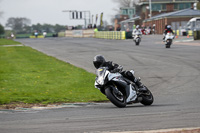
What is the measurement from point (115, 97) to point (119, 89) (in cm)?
49

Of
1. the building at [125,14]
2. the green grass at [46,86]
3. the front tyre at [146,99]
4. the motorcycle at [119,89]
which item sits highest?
the building at [125,14]

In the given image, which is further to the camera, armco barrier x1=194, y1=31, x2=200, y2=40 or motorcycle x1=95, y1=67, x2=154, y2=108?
armco barrier x1=194, y1=31, x2=200, y2=40

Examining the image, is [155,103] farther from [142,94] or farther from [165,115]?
[165,115]

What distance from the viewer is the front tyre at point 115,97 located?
9.30 meters

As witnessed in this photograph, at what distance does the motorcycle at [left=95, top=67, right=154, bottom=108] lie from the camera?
9.32 metres

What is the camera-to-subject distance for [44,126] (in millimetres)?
7137

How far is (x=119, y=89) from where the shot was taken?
9.80 meters

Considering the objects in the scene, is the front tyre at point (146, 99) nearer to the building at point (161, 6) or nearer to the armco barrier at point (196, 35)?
the armco barrier at point (196, 35)

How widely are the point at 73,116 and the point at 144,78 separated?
7.78 metres

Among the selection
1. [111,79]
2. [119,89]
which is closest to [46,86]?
[119,89]

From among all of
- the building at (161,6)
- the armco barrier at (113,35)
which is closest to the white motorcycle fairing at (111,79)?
the armco barrier at (113,35)

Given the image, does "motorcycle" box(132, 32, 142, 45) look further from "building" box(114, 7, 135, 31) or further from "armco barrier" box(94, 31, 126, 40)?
"building" box(114, 7, 135, 31)

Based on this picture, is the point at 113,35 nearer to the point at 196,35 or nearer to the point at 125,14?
the point at 196,35

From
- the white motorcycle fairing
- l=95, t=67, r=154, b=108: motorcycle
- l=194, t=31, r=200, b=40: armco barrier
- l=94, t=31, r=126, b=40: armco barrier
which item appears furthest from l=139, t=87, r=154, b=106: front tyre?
l=94, t=31, r=126, b=40: armco barrier
